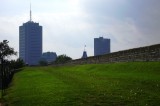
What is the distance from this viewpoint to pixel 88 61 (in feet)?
237

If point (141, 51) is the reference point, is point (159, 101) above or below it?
below

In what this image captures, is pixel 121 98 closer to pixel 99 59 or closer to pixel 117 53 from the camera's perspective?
pixel 117 53

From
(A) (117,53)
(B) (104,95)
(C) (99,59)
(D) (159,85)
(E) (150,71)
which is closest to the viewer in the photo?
(B) (104,95)

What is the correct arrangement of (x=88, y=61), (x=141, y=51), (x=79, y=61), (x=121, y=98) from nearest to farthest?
(x=121, y=98)
(x=141, y=51)
(x=88, y=61)
(x=79, y=61)

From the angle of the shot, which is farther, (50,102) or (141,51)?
(141,51)

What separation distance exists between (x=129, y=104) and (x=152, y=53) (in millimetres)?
23264

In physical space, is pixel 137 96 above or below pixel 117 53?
below

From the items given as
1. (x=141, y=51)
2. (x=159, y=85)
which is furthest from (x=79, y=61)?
(x=159, y=85)

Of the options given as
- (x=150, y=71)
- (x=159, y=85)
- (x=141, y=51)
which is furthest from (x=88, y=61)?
(x=159, y=85)

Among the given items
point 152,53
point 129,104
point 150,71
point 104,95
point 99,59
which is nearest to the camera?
point 129,104

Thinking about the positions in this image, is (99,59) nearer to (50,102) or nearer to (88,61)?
(88,61)

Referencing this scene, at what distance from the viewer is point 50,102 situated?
51.5 ft

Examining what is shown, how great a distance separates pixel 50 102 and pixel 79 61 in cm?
6556

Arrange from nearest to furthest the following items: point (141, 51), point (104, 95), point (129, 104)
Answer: point (129, 104)
point (104, 95)
point (141, 51)
